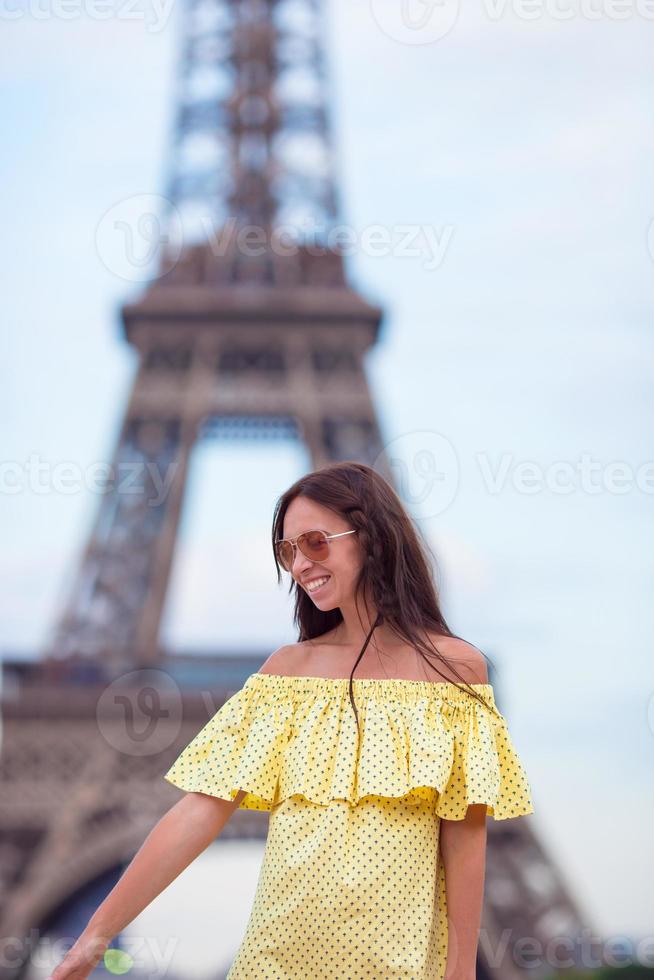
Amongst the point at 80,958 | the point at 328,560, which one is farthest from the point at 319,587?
the point at 80,958

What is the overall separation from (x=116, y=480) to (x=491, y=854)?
13.5ft


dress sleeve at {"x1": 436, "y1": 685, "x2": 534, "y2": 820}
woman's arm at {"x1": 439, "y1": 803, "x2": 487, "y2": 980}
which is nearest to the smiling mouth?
dress sleeve at {"x1": 436, "y1": 685, "x2": 534, "y2": 820}

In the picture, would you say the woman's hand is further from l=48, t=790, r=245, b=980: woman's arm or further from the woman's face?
the woman's face

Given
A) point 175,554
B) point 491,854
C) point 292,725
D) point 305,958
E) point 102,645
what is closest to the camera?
point 305,958

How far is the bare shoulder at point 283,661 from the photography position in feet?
5.55

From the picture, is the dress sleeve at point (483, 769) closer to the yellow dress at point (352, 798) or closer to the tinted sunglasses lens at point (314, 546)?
the yellow dress at point (352, 798)

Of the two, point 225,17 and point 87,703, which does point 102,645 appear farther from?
point 225,17

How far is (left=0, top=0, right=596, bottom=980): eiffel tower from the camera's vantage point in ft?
30.3

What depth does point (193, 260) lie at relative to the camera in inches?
444

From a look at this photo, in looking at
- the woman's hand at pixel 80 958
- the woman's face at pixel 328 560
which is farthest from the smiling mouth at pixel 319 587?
the woman's hand at pixel 80 958

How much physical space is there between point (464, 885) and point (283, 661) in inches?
14.3

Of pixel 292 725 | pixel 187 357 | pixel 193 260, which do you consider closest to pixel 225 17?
pixel 193 260

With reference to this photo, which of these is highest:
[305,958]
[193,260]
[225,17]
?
[225,17]

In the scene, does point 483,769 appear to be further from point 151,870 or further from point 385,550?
point 151,870
